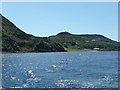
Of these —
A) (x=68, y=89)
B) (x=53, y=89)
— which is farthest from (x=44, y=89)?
(x=68, y=89)

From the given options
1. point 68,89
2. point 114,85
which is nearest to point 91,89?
point 68,89

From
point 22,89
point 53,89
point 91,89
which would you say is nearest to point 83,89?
point 91,89

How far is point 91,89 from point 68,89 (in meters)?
3.93

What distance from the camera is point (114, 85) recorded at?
3928 cm

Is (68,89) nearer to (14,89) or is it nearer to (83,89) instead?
(83,89)

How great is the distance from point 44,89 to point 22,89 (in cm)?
436

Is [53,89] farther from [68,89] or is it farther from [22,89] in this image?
[22,89]

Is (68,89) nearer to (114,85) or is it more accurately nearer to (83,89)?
(83,89)

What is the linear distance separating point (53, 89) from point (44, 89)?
149cm

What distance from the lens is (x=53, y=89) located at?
36.1 m

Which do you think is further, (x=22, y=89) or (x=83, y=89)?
(x=22, y=89)

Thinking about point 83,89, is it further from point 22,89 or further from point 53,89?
point 22,89

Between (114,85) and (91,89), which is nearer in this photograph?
(91,89)

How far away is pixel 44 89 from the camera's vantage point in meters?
35.4
